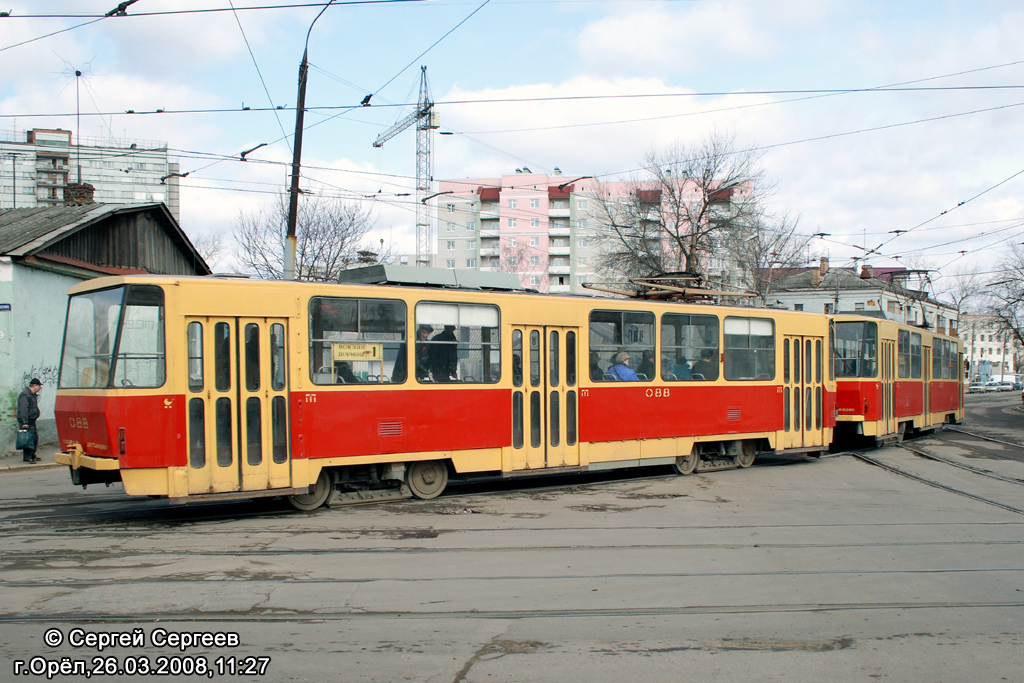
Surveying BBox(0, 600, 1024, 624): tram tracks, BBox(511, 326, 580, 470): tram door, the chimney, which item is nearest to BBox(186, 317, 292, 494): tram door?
BBox(0, 600, 1024, 624): tram tracks

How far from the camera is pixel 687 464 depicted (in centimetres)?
1402

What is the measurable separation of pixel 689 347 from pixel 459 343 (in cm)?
474

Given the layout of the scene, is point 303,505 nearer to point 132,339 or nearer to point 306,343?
point 306,343

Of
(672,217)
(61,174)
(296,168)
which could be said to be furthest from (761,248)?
(61,174)

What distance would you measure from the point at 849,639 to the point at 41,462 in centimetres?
1591

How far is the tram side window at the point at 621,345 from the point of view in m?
12.4

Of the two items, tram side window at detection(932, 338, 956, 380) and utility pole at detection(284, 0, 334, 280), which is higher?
utility pole at detection(284, 0, 334, 280)

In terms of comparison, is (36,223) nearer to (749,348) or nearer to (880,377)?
(749,348)

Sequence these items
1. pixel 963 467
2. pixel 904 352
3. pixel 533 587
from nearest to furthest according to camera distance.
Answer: pixel 533 587, pixel 963 467, pixel 904 352

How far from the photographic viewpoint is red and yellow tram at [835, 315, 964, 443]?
744 inches

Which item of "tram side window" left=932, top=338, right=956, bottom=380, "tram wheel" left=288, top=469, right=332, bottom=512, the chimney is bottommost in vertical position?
"tram wheel" left=288, top=469, right=332, bottom=512

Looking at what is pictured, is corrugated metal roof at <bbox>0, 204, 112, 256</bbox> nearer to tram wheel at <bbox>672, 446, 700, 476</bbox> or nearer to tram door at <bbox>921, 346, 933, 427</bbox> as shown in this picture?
tram wheel at <bbox>672, 446, 700, 476</bbox>

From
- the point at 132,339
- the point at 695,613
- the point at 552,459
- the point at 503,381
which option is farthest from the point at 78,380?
the point at 695,613

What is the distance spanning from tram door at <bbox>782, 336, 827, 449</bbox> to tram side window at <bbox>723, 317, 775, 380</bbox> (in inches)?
17.9
